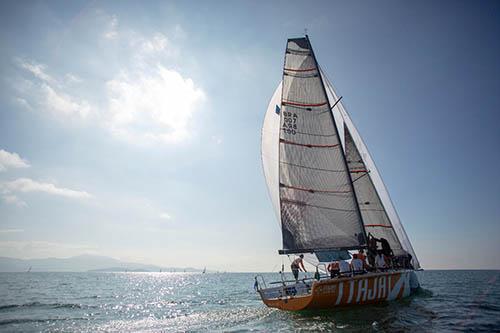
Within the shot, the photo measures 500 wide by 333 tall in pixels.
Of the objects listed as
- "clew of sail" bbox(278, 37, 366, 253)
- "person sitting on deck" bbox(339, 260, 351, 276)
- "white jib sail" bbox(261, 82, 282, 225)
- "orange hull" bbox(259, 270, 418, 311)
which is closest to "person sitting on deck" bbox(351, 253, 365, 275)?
"person sitting on deck" bbox(339, 260, 351, 276)

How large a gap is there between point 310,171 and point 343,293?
6574 mm

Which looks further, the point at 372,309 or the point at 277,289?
the point at 277,289

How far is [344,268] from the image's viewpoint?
14.2 meters

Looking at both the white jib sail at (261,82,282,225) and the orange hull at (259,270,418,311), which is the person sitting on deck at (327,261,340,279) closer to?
the orange hull at (259,270,418,311)

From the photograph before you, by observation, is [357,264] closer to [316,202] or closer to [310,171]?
[316,202]

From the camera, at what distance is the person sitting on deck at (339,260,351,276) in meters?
13.9

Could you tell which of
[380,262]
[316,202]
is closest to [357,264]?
[380,262]

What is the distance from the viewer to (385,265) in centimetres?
1566

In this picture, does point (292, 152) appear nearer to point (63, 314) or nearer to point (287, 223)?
point (287, 223)

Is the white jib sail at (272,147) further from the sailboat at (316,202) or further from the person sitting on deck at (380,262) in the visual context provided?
the person sitting on deck at (380,262)

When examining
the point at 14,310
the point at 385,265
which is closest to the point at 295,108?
the point at 385,265

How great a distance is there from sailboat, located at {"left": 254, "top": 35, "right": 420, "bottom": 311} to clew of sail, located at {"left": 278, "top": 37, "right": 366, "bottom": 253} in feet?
0.17

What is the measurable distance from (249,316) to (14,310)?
17203 mm

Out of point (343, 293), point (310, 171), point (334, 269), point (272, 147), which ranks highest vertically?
point (272, 147)
